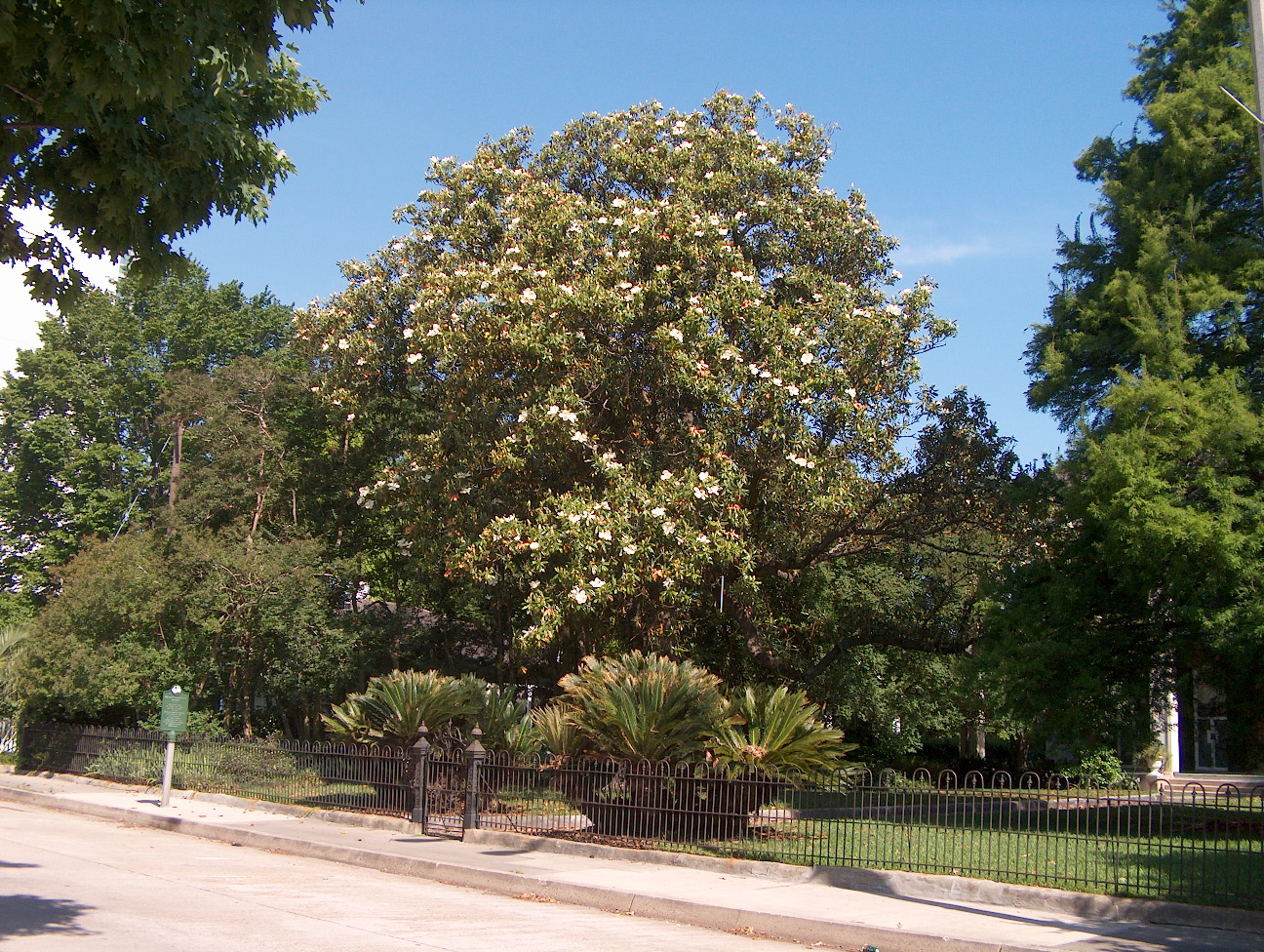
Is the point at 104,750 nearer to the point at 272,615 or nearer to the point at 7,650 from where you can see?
the point at 272,615

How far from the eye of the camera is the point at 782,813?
17.6 m

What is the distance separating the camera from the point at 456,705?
17.3 m

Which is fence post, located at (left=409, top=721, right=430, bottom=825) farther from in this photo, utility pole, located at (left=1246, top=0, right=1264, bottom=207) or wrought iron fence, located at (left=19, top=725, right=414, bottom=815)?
utility pole, located at (left=1246, top=0, right=1264, bottom=207)

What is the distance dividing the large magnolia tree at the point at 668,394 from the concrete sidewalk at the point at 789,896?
4.01 meters

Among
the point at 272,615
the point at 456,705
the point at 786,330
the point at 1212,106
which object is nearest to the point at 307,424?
the point at 272,615

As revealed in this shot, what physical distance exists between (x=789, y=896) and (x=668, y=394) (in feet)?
31.4

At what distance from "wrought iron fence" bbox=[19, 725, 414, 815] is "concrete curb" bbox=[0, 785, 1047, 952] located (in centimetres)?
202

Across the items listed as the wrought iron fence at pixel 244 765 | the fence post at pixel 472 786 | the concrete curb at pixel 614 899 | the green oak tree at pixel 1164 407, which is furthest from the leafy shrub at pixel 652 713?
the green oak tree at pixel 1164 407

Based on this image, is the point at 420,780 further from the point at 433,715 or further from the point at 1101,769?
the point at 1101,769

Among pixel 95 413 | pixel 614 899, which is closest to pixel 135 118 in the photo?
pixel 614 899

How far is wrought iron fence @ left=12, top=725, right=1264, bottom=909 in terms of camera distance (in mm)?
11078

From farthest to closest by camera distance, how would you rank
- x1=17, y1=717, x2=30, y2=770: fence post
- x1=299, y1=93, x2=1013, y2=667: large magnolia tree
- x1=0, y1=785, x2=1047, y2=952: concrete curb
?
x1=17, y1=717, x2=30, y2=770: fence post, x1=299, y1=93, x2=1013, y2=667: large magnolia tree, x1=0, y1=785, x2=1047, y2=952: concrete curb

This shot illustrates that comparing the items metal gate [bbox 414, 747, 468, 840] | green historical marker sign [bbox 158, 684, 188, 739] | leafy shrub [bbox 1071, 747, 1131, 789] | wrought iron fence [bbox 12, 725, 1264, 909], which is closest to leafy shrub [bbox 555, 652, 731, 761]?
wrought iron fence [bbox 12, 725, 1264, 909]

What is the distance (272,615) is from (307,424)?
6265 mm
